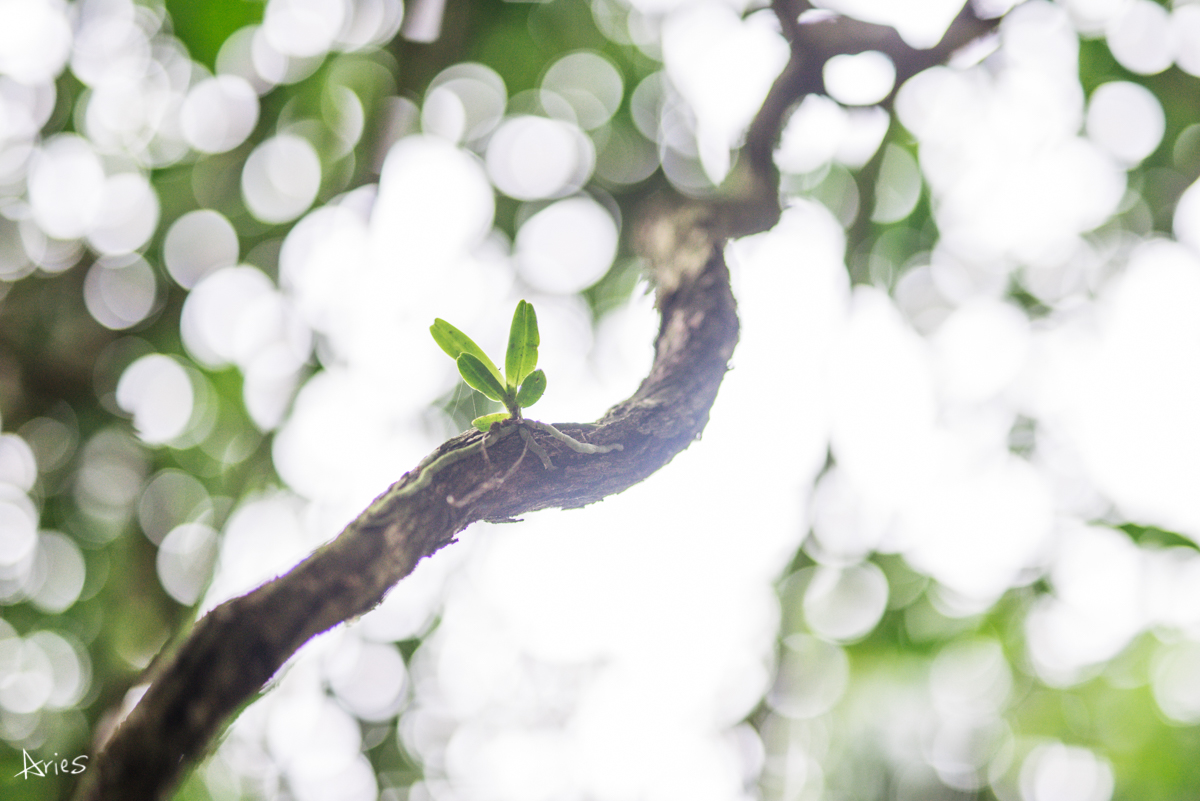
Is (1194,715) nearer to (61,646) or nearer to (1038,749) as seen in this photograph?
(1038,749)

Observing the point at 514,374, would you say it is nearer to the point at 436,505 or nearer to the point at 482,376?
the point at 482,376

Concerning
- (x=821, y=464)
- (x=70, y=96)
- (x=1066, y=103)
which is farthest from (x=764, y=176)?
(x=70, y=96)

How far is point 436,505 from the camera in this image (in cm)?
46

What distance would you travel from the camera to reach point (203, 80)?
1868 millimetres

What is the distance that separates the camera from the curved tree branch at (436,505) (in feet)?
1.23

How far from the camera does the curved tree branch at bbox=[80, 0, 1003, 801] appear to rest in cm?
38

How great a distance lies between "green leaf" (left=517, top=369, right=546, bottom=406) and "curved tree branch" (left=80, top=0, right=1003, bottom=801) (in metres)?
0.04

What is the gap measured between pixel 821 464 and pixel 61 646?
2.50 m
